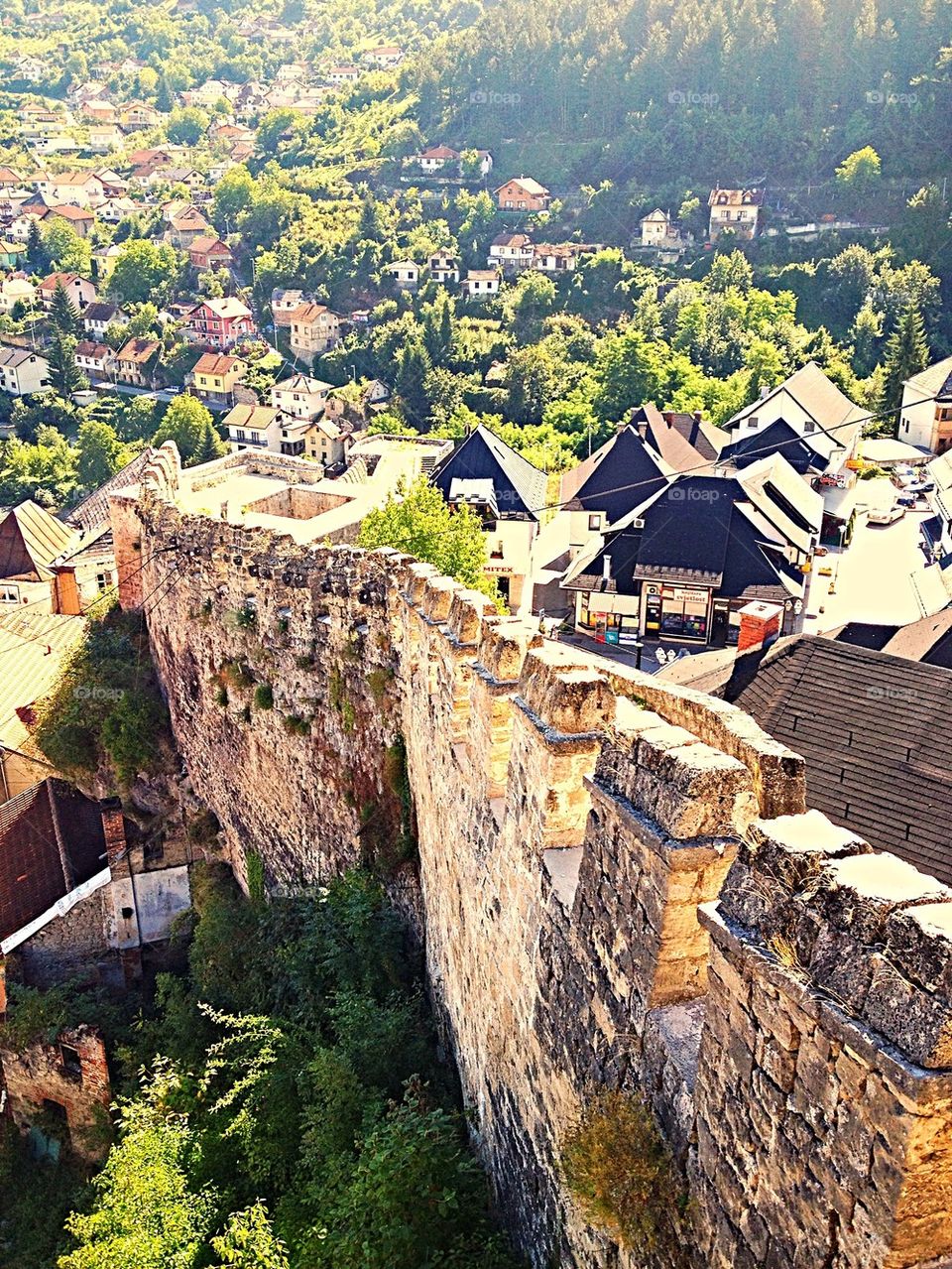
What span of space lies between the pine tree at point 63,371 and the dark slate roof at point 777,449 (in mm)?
70536

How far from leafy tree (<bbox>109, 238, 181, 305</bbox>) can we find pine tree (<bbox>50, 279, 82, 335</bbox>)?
7297mm

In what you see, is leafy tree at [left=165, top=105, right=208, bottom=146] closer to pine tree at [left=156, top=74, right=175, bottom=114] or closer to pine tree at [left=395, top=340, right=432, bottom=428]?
pine tree at [left=156, top=74, right=175, bottom=114]

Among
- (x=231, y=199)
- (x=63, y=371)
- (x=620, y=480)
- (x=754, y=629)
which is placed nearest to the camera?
(x=754, y=629)

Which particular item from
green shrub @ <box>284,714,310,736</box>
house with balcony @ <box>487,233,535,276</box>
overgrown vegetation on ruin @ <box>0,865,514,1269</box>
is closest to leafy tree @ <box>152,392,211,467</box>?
house with balcony @ <box>487,233,535,276</box>

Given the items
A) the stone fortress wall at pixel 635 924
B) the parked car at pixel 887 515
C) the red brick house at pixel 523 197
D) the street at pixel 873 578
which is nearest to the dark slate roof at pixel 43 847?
the stone fortress wall at pixel 635 924

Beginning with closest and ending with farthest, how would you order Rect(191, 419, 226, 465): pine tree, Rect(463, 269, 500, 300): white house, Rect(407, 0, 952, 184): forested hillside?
Rect(191, 419, 226, 465): pine tree, Rect(463, 269, 500, 300): white house, Rect(407, 0, 952, 184): forested hillside

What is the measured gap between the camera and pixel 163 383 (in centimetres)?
9525

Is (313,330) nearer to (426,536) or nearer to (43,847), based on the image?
(426,536)

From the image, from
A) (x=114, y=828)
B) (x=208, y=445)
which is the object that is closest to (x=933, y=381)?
(x=114, y=828)

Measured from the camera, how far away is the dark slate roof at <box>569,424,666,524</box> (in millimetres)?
36125

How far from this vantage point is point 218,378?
89312mm

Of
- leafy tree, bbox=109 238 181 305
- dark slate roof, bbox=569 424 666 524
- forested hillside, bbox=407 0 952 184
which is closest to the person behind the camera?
dark slate roof, bbox=569 424 666 524

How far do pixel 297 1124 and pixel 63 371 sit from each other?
96426 millimetres

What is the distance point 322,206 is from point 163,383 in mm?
31945
